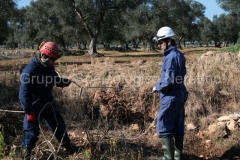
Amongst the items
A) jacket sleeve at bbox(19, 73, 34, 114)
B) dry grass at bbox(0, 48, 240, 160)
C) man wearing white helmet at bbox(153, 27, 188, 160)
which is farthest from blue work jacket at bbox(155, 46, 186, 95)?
jacket sleeve at bbox(19, 73, 34, 114)

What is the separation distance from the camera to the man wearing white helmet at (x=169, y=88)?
4445 mm

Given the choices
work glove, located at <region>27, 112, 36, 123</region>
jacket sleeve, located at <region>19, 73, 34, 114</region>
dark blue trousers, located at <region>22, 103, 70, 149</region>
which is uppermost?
jacket sleeve, located at <region>19, 73, 34, 114</region>

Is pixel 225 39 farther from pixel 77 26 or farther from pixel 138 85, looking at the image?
pixel 138 85

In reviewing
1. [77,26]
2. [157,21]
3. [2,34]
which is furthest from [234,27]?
[2,34]

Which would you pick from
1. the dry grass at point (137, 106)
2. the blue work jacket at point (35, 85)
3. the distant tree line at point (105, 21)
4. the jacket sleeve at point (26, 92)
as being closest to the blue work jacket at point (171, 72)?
the dry grass at point (137, 106)

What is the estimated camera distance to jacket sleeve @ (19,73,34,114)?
447cm

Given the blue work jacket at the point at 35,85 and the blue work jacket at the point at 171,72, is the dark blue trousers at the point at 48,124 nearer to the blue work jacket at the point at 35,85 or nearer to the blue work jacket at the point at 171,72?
the blue work jacket at the point at 35,85

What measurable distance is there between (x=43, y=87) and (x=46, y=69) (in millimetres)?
263

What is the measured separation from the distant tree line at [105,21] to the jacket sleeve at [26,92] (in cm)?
1554


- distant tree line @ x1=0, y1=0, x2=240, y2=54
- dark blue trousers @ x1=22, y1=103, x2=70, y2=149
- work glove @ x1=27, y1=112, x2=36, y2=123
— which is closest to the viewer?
work glove @ x1=27, y1=112, x2=36, y2=123

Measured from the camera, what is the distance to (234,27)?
199ft

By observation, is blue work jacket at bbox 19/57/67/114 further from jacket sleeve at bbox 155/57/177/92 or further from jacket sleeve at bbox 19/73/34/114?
jacket sleeve at bbox 155/57/177/92

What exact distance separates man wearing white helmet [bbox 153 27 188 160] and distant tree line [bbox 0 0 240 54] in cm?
1610

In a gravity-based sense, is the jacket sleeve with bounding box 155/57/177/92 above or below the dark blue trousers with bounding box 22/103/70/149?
above
